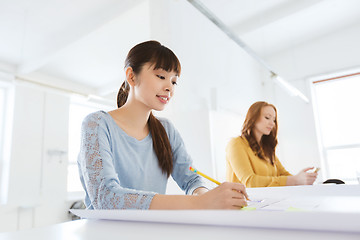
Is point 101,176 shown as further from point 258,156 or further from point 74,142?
point 74,142

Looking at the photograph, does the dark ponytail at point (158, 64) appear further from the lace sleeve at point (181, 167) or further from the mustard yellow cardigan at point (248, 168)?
the mustard yellow cardigan at point (248, 168)

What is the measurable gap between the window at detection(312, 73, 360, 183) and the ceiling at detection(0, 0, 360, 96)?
86 centimetres

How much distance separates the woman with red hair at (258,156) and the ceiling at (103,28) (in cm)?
194

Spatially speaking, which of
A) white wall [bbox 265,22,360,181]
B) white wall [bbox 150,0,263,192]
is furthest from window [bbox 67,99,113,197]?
white wall [bbox 265,22,360,181]

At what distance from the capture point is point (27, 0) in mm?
2836

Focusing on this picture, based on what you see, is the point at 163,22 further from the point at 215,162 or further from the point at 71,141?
the point at 71,141

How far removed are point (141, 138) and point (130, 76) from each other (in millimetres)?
237

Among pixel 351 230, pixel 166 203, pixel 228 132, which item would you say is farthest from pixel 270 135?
pixel 351 230

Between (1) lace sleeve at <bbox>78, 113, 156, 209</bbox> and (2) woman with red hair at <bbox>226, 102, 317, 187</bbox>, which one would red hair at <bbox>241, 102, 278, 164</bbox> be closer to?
(2) woman with red hair at <bbox>226, 102, 317, 187</bbox>

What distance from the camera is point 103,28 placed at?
11.9 feet

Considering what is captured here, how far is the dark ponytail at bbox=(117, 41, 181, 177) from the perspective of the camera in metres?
1.00

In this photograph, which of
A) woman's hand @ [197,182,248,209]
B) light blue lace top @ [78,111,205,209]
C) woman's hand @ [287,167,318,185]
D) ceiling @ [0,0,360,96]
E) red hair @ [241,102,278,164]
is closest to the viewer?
woman's hand @ [197,182,248,209]

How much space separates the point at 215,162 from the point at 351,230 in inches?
77.4

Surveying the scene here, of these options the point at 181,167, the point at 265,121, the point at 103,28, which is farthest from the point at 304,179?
the point at 103,28
